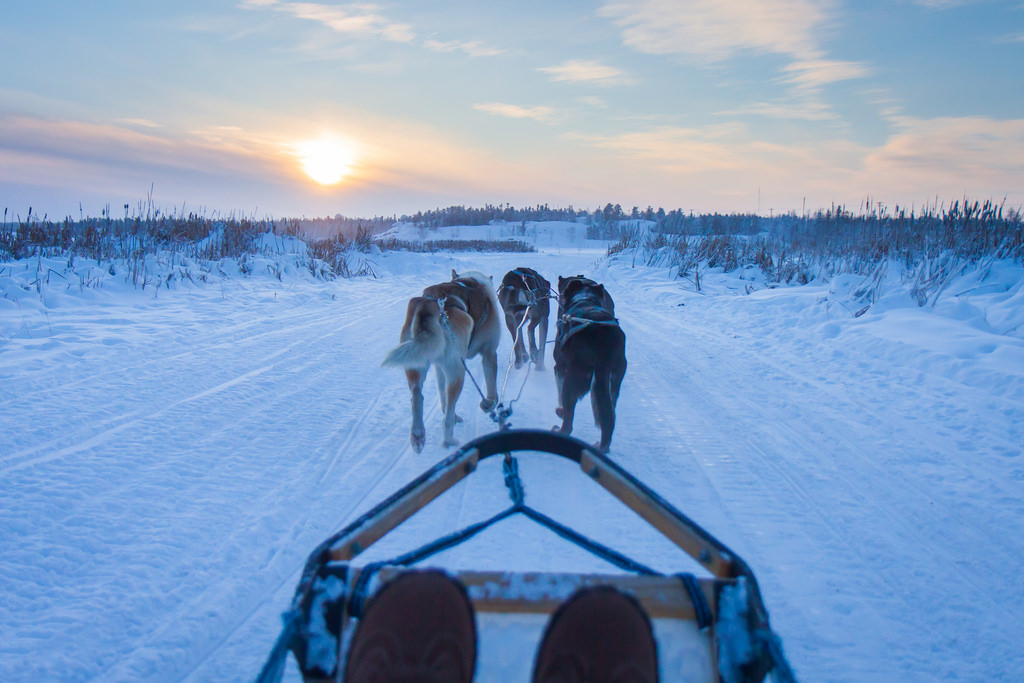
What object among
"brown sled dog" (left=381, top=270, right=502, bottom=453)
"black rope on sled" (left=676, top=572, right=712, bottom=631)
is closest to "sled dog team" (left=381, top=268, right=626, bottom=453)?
"brown sled dog" (left=381, top=270, right=502, bottom=453)

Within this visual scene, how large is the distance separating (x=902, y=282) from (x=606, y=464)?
34.7 feet

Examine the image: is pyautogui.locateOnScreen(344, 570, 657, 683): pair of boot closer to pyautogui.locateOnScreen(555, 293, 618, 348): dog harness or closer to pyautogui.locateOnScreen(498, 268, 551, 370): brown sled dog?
pyautogui.locateOnScreen(555, 293, 618, 348): dog harness

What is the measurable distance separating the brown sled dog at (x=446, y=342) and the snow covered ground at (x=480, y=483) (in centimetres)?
32

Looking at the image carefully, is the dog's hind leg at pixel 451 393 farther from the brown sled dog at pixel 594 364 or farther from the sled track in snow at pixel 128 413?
the sled track in snow at pixel 128 413

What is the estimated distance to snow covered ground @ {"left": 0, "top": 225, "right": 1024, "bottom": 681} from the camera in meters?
2.18

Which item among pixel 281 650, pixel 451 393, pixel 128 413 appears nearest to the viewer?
pixel 281 650

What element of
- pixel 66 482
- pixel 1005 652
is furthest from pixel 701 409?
pixel 66 482

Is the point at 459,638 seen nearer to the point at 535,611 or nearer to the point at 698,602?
the point at 535,611

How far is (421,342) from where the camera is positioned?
12.5 ft

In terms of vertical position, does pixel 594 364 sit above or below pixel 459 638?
above

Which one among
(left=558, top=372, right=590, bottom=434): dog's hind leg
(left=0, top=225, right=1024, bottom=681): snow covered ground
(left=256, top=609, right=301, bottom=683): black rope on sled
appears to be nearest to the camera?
(left=256, top=609, right=301, bottom=683): black rope on sled

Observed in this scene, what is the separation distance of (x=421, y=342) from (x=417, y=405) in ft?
1.56

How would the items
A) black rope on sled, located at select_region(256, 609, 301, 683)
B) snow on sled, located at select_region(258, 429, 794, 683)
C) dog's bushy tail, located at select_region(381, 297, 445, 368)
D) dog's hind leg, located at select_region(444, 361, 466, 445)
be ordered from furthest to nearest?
dog's hind leg, located at select_region(444, 361, 466, 445), dog's bushy tail, located at select_region(381, 297, 445, 368), snow on sled, located at select_region(258, 429, 794, 683), black rope on sled, located at select_region(256, 609, 301, 683)

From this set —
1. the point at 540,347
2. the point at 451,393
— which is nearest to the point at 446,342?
the point at 451,393
